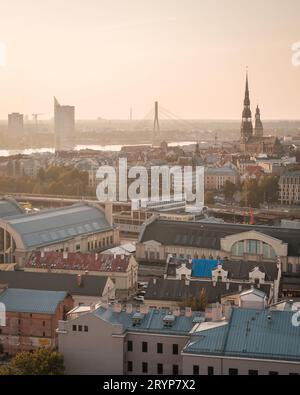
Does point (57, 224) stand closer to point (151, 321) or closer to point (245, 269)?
point (245, 269)

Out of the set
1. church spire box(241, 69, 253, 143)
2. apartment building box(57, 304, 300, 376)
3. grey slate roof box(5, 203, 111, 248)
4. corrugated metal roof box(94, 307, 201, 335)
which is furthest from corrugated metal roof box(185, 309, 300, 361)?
church spire box(241, 69, 253, 143)

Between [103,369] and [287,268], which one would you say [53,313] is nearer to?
[103,369]

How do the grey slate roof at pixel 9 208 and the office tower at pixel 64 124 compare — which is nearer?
the grey slate roof at pixel 9 208

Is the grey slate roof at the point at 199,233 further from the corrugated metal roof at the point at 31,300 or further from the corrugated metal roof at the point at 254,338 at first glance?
the corrugated metal roof at the point at 254,338

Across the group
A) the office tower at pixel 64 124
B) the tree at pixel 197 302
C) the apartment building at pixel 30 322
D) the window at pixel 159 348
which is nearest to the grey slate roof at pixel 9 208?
the apartment building at pixel 30 322

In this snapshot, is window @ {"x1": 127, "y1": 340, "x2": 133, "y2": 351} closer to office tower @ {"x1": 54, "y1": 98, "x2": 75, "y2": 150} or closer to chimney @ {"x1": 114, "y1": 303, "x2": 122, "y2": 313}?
chimney @ {"x1": 114, "y1": 303, "x2": 122, "y2": 313}

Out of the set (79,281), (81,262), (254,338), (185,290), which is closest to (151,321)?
(254,338)
